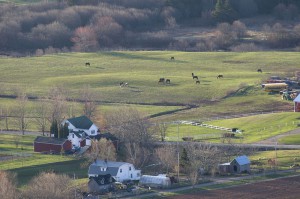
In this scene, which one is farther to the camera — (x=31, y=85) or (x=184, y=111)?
(x=31, y=85)

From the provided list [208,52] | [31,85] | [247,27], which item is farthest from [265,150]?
[247,27]

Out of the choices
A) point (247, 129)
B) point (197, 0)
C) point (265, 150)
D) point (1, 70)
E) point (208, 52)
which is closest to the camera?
point (265, 150)

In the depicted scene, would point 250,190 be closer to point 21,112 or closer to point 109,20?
point 21,112

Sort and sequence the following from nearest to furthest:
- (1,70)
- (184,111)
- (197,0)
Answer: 1. (184,111)
2. (1,70)
3. (197,0)

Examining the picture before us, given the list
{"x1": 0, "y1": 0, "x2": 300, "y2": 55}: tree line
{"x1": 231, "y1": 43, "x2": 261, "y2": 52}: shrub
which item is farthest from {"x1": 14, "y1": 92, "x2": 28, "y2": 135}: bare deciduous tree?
{"x1": 231, "y1": 43, "x2": 261, "y2": 52}: shrub

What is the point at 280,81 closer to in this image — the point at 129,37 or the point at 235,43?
the point at 235,43

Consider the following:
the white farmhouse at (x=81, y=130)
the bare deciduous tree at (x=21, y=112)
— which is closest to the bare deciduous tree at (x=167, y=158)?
the white farmhouse at (x=81, y=130)

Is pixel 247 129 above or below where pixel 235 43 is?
below
